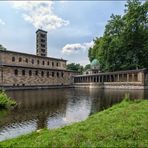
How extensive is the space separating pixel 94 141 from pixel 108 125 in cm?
260

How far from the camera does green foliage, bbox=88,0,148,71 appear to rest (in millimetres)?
54812

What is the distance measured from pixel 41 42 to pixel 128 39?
1734 inches

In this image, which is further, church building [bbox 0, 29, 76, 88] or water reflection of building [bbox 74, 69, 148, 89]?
church building [bbox 0, 29, 76, 88]

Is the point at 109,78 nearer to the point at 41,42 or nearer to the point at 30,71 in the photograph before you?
the point at 30,71

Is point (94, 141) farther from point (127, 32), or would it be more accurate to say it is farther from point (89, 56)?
point (89, 56)

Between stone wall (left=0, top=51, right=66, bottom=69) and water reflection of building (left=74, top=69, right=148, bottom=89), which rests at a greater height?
stone wall (left=0, top=51, right=66, bottom=69)

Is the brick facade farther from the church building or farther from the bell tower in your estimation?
the bell tower

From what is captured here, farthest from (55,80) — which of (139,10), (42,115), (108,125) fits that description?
(108,125)

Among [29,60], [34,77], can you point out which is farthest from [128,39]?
[29,60]

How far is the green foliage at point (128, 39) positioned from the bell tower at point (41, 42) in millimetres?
35967

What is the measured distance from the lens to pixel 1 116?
50.6 feet

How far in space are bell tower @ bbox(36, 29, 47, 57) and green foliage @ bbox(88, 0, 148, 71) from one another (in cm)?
3597

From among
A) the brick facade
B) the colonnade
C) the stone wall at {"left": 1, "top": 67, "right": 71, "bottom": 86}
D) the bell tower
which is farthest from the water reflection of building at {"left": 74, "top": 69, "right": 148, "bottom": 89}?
the bell tower

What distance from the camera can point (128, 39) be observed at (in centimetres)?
5566
